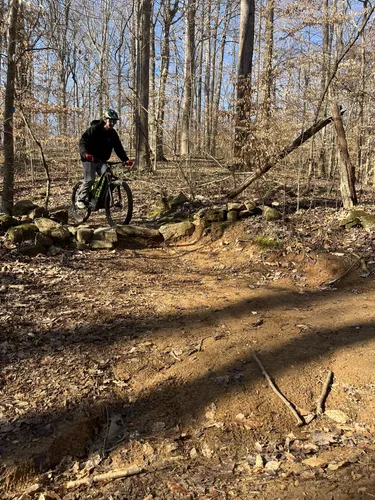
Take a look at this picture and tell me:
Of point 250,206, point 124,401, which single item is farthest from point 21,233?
point 124,401

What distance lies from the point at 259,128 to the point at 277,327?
5.70 m

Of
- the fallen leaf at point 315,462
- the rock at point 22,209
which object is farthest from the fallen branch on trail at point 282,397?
the rock at point 22,209

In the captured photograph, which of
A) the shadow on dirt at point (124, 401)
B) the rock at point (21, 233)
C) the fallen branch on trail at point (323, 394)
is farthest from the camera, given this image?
the rock at point (21, 233)

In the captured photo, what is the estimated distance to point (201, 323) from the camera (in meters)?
4.43

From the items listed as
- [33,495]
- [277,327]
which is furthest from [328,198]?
[33,495]

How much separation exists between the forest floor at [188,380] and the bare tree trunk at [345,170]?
177 centimetres

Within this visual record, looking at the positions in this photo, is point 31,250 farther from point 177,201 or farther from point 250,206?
point 250,206

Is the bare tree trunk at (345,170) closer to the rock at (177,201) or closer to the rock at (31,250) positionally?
the rock at (177,201)

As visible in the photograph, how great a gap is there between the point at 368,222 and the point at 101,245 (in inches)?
182

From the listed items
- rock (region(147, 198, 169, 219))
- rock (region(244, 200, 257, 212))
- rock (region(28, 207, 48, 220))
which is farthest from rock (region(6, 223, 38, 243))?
rock (region(244, 200, 257, 212))

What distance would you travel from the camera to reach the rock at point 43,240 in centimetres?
670

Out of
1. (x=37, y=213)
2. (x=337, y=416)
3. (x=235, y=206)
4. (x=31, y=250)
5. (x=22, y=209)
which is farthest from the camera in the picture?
(x=22, y=209)

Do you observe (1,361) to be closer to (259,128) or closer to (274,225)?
(274,225)

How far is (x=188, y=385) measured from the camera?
11.2 feet
